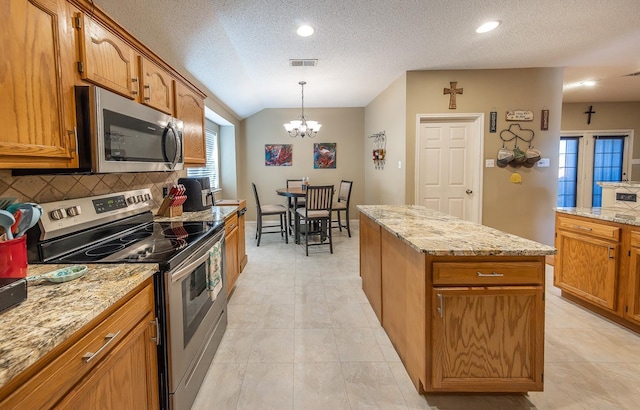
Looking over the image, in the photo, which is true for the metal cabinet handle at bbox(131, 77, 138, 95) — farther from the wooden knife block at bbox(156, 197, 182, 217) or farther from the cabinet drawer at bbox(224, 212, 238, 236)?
the cabinet drawer at bbox(224, 212, 238, 236)

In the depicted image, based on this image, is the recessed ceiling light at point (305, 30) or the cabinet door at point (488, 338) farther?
the recessed ceiling light at point (305, 30)

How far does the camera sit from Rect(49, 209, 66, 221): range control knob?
4.61 feet

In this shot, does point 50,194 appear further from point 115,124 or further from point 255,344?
point 255,344

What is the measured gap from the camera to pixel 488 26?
3062 millimetres

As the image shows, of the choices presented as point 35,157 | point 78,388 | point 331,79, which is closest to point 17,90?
point 35,157

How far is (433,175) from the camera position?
4.53 meters

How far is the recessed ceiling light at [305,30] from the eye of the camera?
302cm

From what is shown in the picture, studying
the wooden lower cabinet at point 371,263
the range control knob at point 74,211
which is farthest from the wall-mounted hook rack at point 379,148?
the range control knob at point 74,211

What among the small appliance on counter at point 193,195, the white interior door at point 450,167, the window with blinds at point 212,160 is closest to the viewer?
the small appliance on counter at point 193,195

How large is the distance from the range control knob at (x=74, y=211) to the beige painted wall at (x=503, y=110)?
12.2 ft

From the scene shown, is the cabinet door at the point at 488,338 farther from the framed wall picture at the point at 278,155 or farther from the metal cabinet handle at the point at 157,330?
the framed wall picture at the point at 278,155

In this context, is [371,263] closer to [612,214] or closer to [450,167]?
[612,214]

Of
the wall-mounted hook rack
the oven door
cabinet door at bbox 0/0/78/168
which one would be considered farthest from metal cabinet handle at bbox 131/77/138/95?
the wall-mounted hook rack

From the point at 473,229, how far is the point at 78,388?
1935 mm
